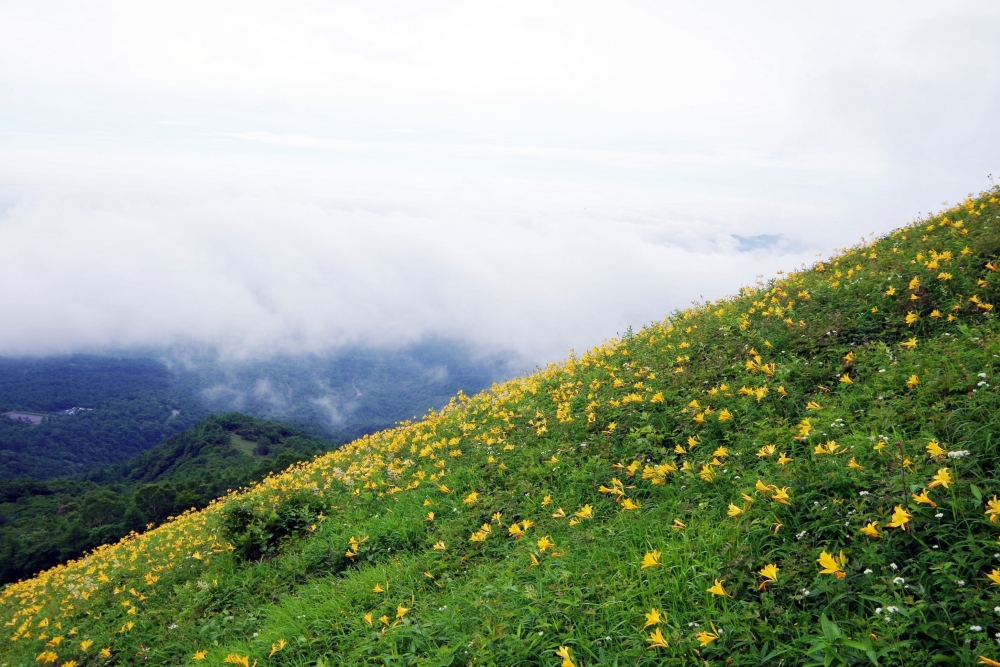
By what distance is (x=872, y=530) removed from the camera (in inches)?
115

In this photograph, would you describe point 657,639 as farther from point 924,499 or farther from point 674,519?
point 924,499

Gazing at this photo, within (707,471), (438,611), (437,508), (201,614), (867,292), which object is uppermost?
(867,292)

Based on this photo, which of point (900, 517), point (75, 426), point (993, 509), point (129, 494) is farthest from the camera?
point (75, 426)

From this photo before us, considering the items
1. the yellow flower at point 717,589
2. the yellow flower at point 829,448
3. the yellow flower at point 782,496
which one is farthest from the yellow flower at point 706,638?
the yellow flower at point 829,448

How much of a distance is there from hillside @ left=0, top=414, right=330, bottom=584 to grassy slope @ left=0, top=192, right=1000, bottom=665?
11.4 meters

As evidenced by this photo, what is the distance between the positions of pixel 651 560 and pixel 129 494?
5624cm

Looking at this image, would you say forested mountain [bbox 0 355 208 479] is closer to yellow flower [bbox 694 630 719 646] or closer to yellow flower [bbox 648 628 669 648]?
yellow flower [bbox 648 628 669 648]

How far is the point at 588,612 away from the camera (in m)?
3.33

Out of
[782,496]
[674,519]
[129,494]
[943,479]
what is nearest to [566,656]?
[674,519]

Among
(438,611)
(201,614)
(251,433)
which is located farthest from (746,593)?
(251,433)

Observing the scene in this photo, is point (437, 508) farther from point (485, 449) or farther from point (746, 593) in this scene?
point (746, 593)

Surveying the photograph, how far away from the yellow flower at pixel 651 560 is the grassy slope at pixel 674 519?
5 centimetres

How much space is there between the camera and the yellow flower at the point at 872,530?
292cm

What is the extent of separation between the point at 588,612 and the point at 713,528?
113 centimetres
